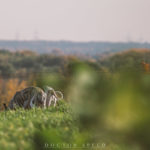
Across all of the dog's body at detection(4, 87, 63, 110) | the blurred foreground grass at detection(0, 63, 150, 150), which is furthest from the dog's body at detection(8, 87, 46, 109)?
the blurred foreground grass at detection(0, 63, 150, 150)

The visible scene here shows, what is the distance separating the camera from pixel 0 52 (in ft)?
263

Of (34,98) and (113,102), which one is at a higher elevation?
(113,102)

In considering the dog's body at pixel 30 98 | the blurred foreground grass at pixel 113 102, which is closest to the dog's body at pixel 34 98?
the dog's body at pixel 30 98

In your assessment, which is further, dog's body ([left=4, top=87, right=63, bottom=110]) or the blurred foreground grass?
dog's body ([left=4, top=87, right=63, bottom=110])

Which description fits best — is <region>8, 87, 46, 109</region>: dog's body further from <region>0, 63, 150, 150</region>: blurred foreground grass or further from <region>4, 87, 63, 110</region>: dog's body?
<region>0, 63, 150, 150</region>: blurred foreground grass

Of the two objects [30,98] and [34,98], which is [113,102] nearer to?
[34,98]

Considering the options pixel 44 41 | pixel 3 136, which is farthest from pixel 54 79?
pixel 44 41

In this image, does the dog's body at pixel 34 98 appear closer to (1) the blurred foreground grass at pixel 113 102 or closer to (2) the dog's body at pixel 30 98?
(2) the dog's body at pixel 30 98

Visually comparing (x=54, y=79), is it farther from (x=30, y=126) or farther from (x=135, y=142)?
(x=30, y=126)

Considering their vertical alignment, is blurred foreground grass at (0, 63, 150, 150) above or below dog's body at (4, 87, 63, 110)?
above

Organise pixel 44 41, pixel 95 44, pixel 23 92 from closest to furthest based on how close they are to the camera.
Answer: pixel 23 92, pixel 95 44, pixel 44 41

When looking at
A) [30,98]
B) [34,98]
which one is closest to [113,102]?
[34,98]

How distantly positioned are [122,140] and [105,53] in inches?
3224

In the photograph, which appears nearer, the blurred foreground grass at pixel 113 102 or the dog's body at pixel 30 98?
the blurred foreground grass at pixel 113 102
